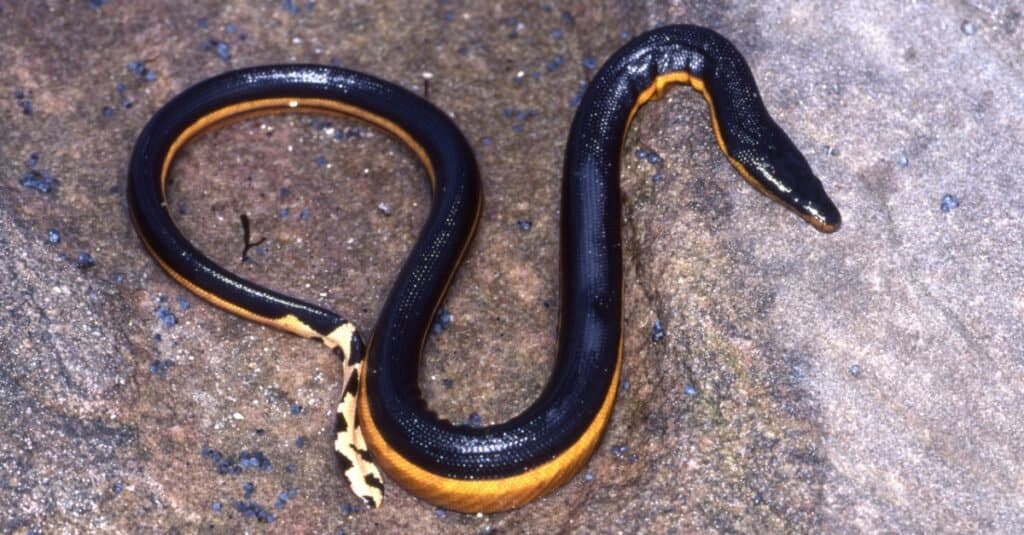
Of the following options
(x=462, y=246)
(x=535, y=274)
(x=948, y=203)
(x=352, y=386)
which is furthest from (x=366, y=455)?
(x=948, y=203)

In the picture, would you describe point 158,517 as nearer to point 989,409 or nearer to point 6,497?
point 6,497

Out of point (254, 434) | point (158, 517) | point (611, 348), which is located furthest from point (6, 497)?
point (611, 348)

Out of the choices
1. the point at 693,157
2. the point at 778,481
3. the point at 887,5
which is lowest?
the point at 778,481

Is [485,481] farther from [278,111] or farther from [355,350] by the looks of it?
[278,111]

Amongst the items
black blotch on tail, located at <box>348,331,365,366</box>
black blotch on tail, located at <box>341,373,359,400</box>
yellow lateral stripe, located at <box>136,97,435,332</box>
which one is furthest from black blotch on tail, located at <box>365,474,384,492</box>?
yellow lateral stripe, located at <box>136,97,435,332</box>

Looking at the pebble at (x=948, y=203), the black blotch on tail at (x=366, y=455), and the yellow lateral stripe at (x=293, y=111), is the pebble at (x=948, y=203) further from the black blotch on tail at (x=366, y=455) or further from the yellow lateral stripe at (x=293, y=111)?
the black blotch on tail at (x=366, y=455)

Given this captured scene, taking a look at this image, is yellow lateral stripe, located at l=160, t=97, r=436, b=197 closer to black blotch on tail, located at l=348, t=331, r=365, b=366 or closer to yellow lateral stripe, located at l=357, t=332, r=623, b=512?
black blotch on tail, located at l=348, t=331, r=365, b=366
